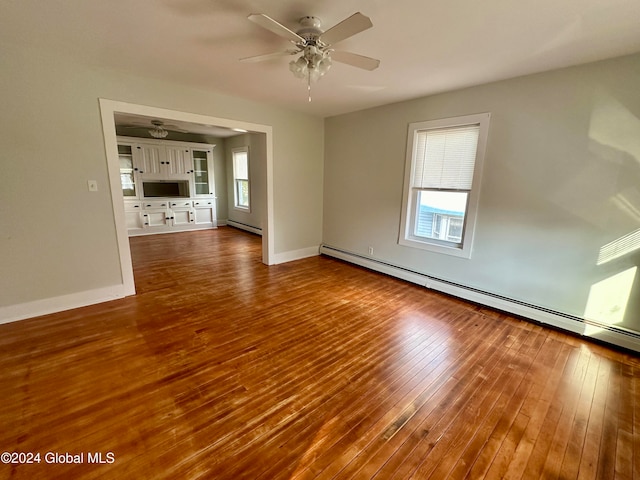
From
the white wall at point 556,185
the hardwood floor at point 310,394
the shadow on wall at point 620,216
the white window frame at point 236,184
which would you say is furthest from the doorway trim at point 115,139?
the shadow on wall at point 620,216

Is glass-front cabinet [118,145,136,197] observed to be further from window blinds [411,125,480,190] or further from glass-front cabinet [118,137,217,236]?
window blinds [411,125,480,190]

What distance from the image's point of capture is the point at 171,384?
196 cm

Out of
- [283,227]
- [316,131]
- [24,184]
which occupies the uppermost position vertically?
[316,131]

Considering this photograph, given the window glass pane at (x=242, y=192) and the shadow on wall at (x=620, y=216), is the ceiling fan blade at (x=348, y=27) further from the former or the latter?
the window glass pane at (x=242, y=192)

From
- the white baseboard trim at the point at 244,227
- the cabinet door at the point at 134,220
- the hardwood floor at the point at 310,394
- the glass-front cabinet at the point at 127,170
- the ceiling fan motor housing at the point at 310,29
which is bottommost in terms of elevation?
the hardwood floor at the point at 310,394

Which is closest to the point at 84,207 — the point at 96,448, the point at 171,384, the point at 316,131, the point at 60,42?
the point at 60,42

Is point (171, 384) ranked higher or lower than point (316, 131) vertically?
lower

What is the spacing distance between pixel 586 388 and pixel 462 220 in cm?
198

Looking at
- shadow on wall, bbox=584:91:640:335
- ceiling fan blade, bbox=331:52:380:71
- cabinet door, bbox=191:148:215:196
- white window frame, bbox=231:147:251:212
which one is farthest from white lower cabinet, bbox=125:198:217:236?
shadow on wall, bbox=584:91:640:335

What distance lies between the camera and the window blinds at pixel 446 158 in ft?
10.8

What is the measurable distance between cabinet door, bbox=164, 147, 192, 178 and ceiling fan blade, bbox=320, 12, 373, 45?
6240 millimetres

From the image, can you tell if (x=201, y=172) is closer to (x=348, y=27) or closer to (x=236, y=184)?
(x=236, y=184)

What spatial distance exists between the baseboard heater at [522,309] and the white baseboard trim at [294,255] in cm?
121

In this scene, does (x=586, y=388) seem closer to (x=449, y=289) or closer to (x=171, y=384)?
(x=449, y=289)
